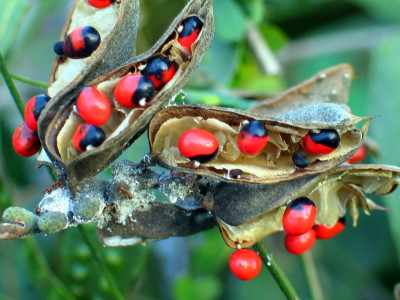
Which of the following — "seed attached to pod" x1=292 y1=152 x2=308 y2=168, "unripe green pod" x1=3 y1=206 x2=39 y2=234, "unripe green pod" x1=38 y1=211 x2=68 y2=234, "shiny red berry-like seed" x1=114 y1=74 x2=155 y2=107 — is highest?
"shiny red berry-like seed" x1=114 y1=74 x2=155 y2=107

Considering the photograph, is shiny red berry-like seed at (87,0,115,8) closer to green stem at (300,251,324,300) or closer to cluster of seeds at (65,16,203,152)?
cluster of seeds at (65,16,203,152)

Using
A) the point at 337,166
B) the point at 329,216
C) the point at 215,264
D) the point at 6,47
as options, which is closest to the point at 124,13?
the point at 337,166

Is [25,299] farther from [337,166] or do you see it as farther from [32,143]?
[337,166]

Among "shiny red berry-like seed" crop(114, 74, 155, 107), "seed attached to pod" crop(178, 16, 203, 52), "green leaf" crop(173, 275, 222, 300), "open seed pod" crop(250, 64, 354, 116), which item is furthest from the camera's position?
"green leaf" crop(173, 275, 222, 300)

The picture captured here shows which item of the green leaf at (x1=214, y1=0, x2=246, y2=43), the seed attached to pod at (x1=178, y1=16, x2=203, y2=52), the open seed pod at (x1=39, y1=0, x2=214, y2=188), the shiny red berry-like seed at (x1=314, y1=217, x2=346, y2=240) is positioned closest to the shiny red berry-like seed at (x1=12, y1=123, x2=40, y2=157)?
the open seed pod at (x1=39, y1=0, x2=214, y2=188)

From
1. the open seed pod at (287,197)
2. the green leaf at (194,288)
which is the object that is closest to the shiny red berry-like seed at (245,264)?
the open seed pod at (287,197)

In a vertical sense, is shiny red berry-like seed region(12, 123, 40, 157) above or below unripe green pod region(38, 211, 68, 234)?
above

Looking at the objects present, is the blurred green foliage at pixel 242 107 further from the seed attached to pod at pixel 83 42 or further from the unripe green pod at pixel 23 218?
the unripe green pod at pixel 23 218

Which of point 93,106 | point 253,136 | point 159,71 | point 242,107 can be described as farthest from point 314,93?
point 93,106
